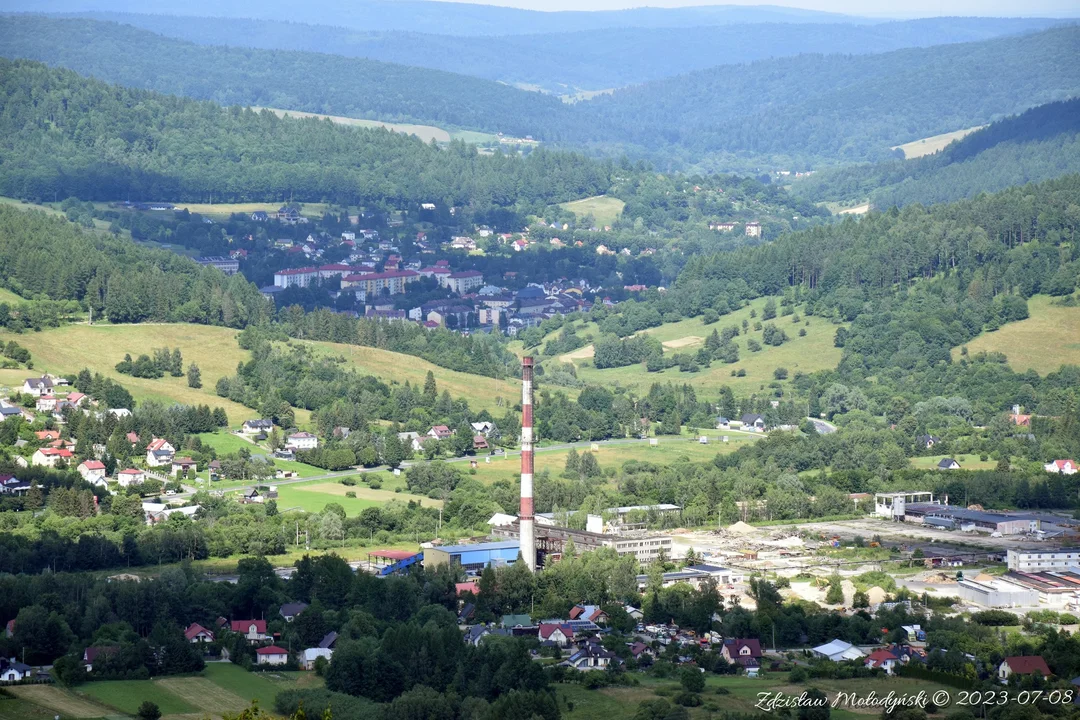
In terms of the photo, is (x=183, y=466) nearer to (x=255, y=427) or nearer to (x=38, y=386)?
(x=255, y=427)

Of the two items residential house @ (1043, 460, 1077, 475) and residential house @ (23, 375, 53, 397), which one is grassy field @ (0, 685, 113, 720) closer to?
residential house @ (23, 375, 53, 397)

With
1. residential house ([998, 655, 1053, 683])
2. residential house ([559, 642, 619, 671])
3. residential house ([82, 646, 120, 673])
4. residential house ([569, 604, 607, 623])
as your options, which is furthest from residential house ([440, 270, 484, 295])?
residential house ([998, 655, 1053, 683])

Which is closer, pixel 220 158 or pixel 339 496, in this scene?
pixel 339 496

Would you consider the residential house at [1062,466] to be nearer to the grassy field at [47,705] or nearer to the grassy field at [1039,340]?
the grassy field at [1039,340]

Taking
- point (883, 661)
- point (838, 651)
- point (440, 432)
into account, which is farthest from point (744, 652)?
point (440, 432)

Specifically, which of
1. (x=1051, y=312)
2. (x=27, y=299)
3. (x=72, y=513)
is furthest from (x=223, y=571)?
(x=1051, y=312)

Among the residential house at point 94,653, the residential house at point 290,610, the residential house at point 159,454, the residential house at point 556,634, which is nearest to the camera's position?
the residential house at point 94,653

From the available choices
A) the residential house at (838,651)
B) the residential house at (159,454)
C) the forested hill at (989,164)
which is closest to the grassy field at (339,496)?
the residential house at (159,454)
